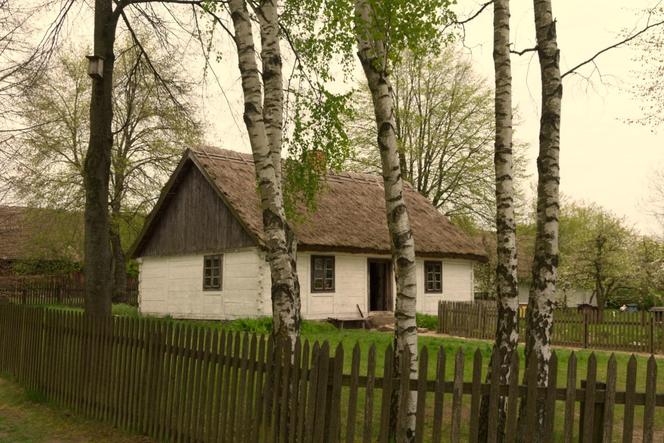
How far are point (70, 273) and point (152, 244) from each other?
16727 mm

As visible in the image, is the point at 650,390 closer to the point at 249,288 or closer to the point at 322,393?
the point at 322,393

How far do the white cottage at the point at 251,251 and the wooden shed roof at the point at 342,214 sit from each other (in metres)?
0.05

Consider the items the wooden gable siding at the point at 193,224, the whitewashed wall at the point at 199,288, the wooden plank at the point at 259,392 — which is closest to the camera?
the wooden plank at the point at 259,392

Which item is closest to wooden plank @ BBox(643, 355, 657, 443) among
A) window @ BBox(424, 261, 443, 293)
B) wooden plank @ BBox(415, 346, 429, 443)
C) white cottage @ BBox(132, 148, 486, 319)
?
wooden plank @ BBox(415, 346, 429, 443)

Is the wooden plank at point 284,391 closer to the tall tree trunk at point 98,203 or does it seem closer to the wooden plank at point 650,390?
the wooden plank at point 650,390

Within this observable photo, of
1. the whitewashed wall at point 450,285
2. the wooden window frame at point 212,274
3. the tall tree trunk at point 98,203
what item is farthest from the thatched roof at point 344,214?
the tall tree trunk at point 98,203

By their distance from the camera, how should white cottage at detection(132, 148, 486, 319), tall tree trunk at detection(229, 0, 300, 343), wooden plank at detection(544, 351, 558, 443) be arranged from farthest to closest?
1. white cottage at detection(132, 148, 486, 319)
2. tall tree trunk at detection(229, 0, 300, 343)
3. wooden plank at detection(544, 351, 558, 443)

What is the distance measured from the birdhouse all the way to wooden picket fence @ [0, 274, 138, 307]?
28.1 meters

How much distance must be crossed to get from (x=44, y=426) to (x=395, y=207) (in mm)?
5826

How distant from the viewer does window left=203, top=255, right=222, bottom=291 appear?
78.9 ft

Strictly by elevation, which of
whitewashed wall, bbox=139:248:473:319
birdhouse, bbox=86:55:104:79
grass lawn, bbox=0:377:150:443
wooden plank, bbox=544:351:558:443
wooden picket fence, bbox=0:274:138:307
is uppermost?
birdhouse, bbox=86:55:104:79

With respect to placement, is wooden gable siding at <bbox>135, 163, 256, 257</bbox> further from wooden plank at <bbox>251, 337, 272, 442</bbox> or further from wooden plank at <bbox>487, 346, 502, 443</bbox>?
wooden plank at <bbox>487, 346, 502, 443</bbox>

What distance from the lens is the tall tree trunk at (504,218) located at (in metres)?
7.05

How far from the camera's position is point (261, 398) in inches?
250
